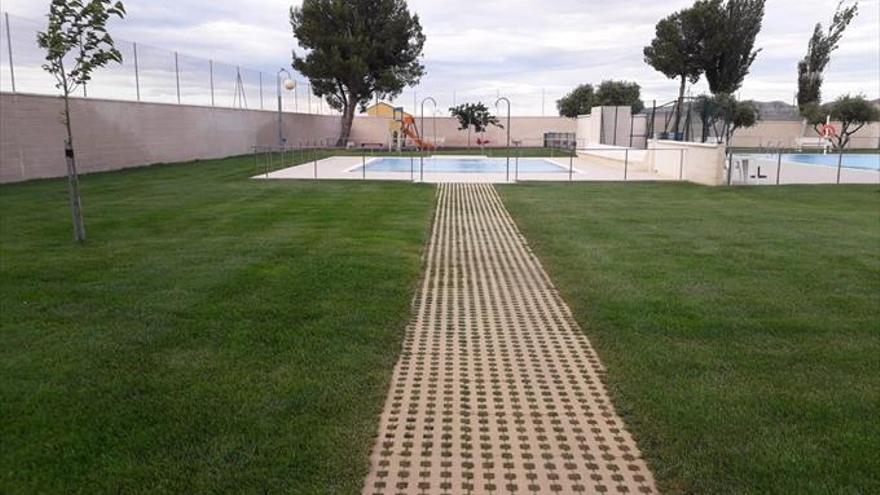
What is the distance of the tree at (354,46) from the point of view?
36375mm

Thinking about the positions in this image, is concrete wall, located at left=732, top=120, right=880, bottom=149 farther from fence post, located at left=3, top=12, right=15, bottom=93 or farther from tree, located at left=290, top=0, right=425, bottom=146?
fence post, located at left=3, top=12, right=15, bottom=93

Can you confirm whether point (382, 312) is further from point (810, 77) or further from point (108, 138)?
point (810, 77)

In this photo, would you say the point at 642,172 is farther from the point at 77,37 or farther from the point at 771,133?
the point at 771,133

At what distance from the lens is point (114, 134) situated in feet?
68.9

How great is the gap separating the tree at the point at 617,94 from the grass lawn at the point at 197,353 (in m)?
36.4

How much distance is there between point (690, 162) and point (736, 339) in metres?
15.3

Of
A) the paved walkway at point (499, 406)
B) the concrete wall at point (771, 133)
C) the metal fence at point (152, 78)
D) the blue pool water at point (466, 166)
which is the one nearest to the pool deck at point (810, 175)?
the blue pool water at point (466, 166)

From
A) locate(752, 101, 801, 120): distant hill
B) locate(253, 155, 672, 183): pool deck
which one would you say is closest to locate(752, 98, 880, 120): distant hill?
locate(752, 101, 801, 120): distant hill

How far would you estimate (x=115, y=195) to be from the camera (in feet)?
45.0

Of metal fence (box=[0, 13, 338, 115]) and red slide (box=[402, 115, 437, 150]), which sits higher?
metal fence (box=[0, 13, 338, 115])

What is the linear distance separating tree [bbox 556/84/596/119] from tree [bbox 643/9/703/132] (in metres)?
4.97

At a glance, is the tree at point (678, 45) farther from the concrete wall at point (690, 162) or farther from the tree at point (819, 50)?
the concrete wall at point (690, 162)

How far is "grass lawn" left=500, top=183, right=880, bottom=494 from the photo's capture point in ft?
10.1

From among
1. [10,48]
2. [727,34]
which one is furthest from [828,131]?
[10,48]
